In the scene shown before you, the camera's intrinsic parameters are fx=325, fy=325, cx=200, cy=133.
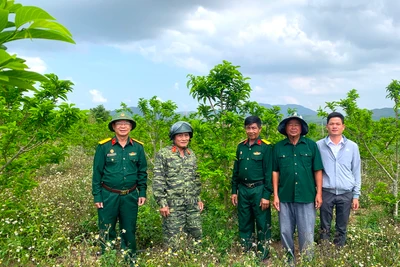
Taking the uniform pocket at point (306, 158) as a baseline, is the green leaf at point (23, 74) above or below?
above

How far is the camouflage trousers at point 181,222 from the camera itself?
4152mm

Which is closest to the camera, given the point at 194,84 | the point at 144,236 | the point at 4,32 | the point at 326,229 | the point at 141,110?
the point at 4,32

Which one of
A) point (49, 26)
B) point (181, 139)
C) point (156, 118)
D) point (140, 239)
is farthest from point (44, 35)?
point (156, 118)

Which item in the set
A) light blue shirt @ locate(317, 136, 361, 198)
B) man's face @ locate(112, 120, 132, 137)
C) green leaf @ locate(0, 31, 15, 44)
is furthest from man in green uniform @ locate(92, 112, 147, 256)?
green leaf @ locate(0, 31, 15, 44)

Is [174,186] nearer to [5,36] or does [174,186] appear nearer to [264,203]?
[264,203]

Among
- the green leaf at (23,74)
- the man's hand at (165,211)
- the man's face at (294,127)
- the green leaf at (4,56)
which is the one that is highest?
the green leaf at (4,56)

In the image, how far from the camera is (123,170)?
4137 mm

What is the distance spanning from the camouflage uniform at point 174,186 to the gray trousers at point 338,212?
5.65 ft

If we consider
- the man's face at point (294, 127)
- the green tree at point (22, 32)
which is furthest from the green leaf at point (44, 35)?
the man's face at point (294, 127)

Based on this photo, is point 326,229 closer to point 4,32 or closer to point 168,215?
point 168,215

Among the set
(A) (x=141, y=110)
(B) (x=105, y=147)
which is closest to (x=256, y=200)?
(B) (x=105, y=147)

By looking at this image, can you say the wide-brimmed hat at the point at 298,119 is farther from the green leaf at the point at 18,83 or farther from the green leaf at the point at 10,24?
the green leaf at the point at 10,24

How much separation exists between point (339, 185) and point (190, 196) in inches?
74.1

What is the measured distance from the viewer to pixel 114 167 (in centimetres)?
413
